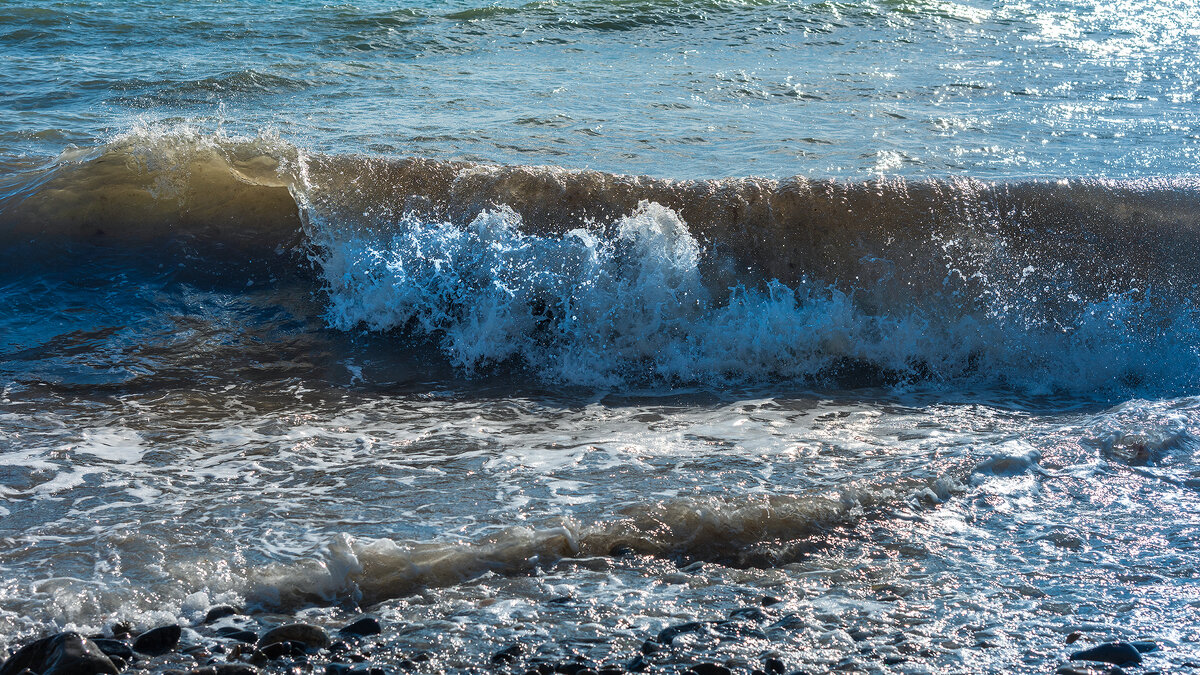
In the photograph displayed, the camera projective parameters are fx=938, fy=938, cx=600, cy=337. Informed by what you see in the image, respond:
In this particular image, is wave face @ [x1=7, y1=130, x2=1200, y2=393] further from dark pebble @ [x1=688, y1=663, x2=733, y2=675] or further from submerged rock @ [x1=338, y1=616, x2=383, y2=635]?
dark pebble @ [x1=688, y1=663, x2=733, y2=675]

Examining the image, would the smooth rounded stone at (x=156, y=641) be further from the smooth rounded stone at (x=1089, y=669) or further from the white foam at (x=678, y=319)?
the white foam at (x=678, y=319)

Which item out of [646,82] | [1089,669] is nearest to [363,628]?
[1089,669]

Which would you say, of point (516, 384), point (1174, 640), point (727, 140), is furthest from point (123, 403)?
point (727, 140)

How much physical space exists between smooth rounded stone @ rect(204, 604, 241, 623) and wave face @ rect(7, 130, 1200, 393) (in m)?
2.67

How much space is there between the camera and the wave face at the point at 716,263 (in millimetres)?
5613

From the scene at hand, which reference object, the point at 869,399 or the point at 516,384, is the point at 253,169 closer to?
the point at 516,384

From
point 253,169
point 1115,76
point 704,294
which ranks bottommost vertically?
point 704,294

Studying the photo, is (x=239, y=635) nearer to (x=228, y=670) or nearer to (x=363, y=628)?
(x=228, y=670)

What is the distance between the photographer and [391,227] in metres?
6.14

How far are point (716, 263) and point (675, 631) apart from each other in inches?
134

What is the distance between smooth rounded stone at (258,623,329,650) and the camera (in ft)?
9.11

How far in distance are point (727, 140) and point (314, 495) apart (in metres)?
5.60

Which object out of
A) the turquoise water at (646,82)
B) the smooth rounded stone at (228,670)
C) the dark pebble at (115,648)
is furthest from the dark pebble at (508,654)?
the turquoise water at (646,82)

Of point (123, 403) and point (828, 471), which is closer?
point (828, 471)
